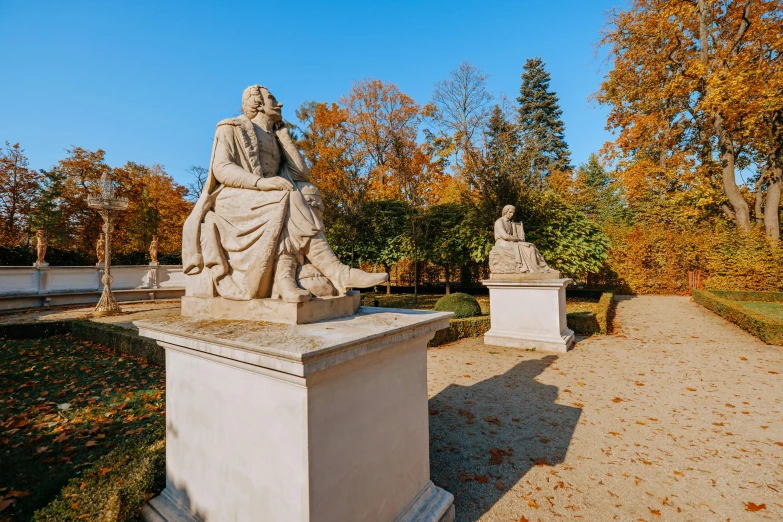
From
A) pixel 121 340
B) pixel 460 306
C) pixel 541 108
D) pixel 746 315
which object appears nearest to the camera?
pixel 121 340

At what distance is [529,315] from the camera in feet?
26.2

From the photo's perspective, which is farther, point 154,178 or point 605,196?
point 605,196

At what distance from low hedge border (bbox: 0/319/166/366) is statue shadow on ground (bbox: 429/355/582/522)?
5.81 metres

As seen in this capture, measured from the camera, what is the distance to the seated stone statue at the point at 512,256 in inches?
324

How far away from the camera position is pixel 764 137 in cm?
1648

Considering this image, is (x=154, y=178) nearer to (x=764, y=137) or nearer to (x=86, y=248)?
(x=86, y=248)

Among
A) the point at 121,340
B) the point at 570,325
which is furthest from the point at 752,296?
the point at 121,340

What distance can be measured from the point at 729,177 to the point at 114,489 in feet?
81.0

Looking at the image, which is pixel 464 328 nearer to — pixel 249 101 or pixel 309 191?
pixel 309 191

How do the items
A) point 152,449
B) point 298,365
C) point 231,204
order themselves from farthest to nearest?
point 152,449 → point 231,204 → point 298,365

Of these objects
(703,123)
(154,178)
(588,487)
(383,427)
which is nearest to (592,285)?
(703,123)

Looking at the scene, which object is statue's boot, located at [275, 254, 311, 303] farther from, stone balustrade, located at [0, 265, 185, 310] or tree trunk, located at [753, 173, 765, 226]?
tree trunk, located at [753, 173, 765, 226]

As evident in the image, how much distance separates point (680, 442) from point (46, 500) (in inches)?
242

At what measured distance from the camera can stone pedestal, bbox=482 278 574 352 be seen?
7.62m
